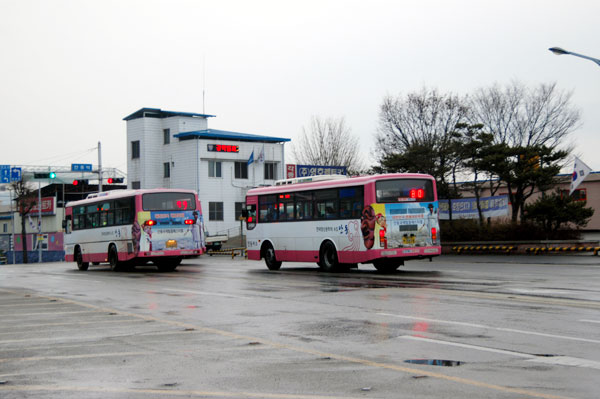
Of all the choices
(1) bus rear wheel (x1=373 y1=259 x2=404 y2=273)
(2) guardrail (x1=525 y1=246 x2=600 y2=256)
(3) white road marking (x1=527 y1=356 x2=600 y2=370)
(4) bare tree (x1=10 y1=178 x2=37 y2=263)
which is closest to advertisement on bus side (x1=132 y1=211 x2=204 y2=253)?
(1) bus rear wheel (x1=373 y1=259 x2=404 y2=273)

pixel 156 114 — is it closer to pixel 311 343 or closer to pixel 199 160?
pixel 199 160

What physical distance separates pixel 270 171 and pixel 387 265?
48622 millimetres

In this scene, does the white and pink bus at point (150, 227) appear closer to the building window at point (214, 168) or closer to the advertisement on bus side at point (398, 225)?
the advertisement on bus side at point (398, 225)

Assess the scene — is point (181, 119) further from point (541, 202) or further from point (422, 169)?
point (541, 202)

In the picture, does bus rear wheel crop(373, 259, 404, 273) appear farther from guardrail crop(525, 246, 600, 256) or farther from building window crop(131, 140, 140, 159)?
building window crop(131, 140, 140, 159)

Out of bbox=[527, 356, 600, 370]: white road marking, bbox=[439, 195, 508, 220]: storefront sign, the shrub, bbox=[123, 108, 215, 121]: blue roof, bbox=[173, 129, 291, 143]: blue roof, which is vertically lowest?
bbox=[527, 356, 600, 370]: white road marking

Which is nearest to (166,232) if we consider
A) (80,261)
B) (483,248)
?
Result: (80,261)

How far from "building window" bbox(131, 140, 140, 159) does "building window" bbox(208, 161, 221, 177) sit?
7346 mm

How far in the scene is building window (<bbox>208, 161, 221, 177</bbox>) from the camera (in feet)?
227

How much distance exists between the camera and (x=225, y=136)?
69.9 meters

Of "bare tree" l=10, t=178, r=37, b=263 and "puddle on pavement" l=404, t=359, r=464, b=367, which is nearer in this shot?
"puddle on pavement" l=404, t=359, r=464, b=367

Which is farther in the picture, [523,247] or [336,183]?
[523,247]

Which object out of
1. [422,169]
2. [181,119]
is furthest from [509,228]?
[181,119]

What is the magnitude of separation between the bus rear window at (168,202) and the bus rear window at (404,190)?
32.6 ft
